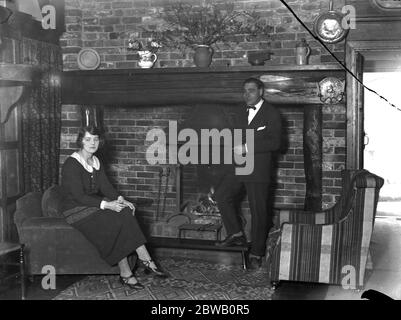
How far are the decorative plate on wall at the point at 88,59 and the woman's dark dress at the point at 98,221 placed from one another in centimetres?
181

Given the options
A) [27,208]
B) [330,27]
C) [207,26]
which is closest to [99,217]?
[27,208]

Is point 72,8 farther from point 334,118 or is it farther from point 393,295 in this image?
point 393,295

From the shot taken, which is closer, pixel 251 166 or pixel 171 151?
pixel 251 166

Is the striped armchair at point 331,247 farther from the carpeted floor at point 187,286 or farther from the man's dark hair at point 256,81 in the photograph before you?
the man's dark hair at point 256,81

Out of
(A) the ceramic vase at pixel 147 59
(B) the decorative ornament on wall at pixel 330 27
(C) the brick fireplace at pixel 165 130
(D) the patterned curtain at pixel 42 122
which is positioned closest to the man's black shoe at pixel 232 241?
(C) the brick fireplace at pixel 165 130

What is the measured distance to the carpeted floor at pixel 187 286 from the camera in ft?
13.4

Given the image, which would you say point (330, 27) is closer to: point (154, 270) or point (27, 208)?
point (154, 270)

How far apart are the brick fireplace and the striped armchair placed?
1337 millimetres

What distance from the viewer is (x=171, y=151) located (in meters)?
5.94

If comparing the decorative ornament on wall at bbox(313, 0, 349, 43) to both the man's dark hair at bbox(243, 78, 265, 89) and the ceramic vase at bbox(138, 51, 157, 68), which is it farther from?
the ceramic vase at bbox(138, 51, 157, 68)

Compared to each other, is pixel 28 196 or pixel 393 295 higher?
pixel 28 196

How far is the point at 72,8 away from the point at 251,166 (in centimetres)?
291

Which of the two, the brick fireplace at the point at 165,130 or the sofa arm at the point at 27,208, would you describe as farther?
the brick fireplace at the point at 165,130
